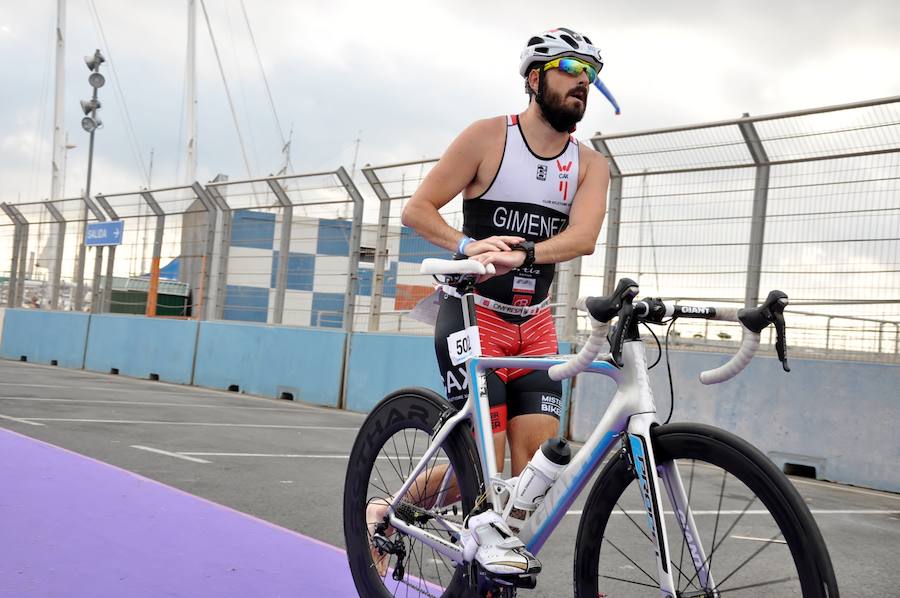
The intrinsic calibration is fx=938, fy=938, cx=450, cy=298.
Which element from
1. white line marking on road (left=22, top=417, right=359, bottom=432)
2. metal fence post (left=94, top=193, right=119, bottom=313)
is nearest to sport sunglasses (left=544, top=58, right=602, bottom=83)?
white line marking on road (left=22, top=417, right=359, bottom=432)

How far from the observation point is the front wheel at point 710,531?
1941 mm

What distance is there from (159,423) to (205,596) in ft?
19.1

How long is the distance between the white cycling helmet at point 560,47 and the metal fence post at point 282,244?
1057 centimetres

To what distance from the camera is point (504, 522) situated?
8.54ft

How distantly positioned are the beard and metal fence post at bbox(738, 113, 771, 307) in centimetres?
560

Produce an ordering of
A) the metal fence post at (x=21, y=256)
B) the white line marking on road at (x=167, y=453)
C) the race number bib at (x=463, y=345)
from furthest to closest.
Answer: the metal fence post at (x=21, y=256) < the white line marking on road at (x=167, y=453) < the race number bib at (x=463, y=345)

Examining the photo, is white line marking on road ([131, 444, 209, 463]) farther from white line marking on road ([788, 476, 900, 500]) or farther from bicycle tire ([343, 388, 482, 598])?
white line marking on road ([788, 476, 900, 500])

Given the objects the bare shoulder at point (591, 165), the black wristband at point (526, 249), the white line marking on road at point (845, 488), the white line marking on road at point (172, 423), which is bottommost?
the white line marking on road at point (172, 423)

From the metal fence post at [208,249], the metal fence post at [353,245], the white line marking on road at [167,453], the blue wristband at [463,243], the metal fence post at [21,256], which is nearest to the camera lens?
the blue wristband at [463,243]

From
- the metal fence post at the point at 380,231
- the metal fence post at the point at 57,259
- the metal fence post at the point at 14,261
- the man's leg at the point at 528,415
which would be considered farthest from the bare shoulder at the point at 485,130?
the metal fence post at the point at 14,261

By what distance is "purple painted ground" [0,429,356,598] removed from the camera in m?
3.41

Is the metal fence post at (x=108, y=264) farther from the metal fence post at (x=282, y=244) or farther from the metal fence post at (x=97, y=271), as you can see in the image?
the metal fence post at (x=282, y=244)

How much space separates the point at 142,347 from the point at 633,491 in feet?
50.0

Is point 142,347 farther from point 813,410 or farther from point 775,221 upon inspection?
point 813,410
